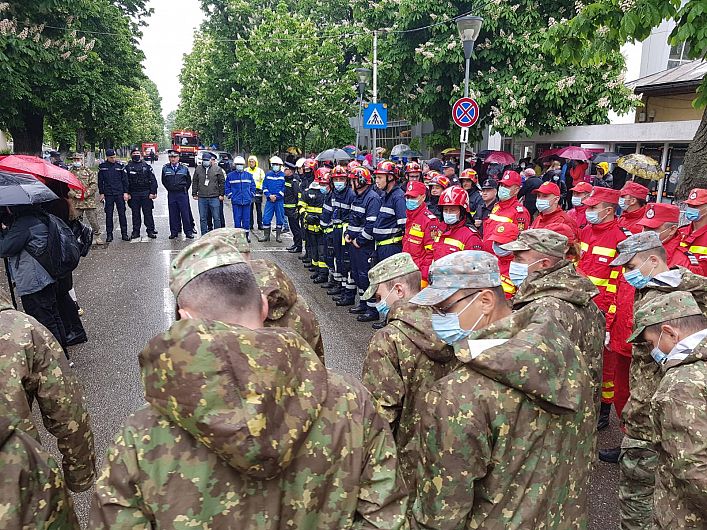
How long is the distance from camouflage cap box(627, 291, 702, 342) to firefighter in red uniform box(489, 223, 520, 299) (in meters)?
2.70

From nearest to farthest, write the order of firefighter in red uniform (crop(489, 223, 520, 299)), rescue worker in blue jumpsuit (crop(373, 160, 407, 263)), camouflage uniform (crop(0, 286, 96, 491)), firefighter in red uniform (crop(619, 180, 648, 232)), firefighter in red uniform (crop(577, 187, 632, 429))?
camouflage uniform (crop(0, 286, 96, 491)), firefighter in red uniform (crop(577, 187, 632, 429)), firefighter in red uniform (crop(489, 223, 520, 299)), firefighter in red uniform (crop(619, 180, 648, 232)), rescue worker in blue jumpsuit (crop(373, 160, 407, 263))

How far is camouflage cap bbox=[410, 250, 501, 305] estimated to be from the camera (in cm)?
231

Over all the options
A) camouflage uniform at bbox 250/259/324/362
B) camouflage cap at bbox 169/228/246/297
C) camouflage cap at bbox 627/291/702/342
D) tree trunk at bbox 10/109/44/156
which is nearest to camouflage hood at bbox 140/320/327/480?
camouflage cap at bbox 169/228/246/297

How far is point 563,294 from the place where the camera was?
347 cm

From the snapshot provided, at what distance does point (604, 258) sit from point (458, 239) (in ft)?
5.33

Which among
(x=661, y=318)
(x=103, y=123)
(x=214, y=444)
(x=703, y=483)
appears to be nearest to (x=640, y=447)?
(x=661, y=318)

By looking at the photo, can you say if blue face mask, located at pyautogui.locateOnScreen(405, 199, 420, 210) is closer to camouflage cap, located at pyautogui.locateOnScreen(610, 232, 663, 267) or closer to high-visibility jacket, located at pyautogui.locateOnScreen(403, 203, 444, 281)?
high-visibility jacket, located at pyautogui.locateOnScreen(403, 203, 444, 281)

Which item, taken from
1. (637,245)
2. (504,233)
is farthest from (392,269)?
(504,233)

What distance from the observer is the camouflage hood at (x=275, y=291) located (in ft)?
10.1

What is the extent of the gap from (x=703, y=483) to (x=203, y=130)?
51.7m

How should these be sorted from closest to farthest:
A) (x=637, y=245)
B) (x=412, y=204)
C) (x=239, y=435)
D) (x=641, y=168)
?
1. (x=239, y=435)
2. (x=637, y=245)
3. (x=412, y=204)
4. (x=641, y=168)

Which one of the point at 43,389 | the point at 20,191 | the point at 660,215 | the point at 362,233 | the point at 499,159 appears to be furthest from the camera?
the point at 499,159

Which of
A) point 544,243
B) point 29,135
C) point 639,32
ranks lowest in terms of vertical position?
point 544,243

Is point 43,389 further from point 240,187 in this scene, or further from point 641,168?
point 240,187
